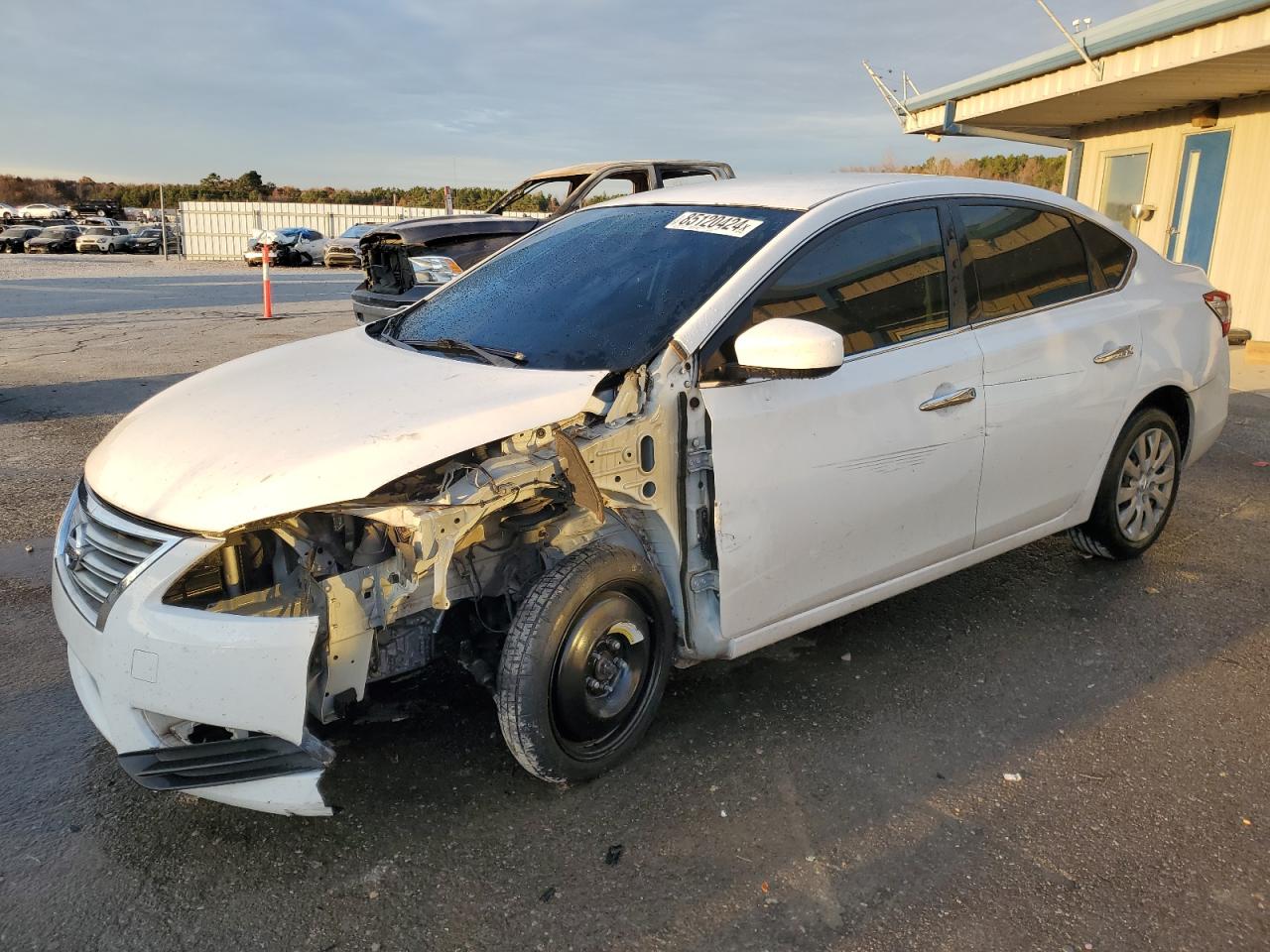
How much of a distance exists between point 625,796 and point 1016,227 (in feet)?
8.88

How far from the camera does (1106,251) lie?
169 inches

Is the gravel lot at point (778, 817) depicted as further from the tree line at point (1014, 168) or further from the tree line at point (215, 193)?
the tree line at point (215, 193)

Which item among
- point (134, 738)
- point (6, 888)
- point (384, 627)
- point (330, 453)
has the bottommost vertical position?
point (6, 888)

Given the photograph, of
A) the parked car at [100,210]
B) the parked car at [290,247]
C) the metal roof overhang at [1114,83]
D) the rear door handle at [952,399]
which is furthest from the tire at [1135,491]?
the parked car at [100,210]

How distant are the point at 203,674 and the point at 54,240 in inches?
1543

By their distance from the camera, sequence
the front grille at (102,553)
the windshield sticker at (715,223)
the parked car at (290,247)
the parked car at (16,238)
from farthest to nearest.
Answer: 1. the parked car at (16,238)
2. the parked car at (290,247)
3. the windshield sticker at (715,223)
4. the front grille at (102,553)

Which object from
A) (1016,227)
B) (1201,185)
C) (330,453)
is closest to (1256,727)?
(1016,227)

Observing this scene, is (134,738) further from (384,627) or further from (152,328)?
(152,328)

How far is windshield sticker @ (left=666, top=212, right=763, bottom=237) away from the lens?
334 cm

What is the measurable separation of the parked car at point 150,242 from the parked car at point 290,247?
561cm

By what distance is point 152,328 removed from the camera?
13.4 meters

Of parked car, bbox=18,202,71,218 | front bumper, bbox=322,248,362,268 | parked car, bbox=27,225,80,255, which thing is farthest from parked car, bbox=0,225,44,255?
front bumper, bbox=322,248,362,268

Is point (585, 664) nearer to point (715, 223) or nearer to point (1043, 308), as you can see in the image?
point (715, 223)

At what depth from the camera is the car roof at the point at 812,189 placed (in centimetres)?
347
